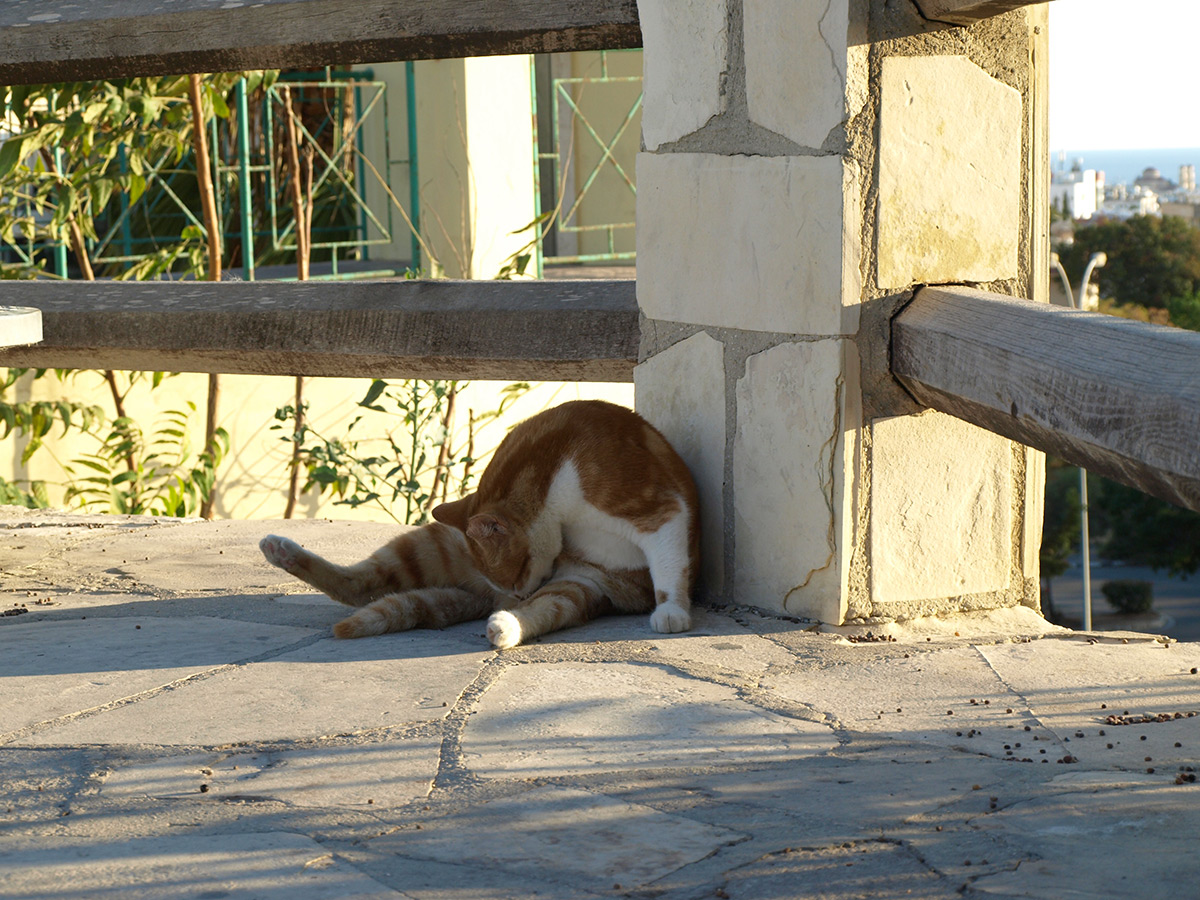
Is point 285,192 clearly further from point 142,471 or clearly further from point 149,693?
point 149,693

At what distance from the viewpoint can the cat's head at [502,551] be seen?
258 cm

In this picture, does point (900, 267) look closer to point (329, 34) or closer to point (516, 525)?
point (516, 525)

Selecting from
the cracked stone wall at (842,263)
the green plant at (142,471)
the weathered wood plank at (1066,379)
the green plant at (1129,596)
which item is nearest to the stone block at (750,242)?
the cracked stone wall at (842,263)

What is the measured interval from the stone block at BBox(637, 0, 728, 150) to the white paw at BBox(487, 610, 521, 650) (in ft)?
3.59

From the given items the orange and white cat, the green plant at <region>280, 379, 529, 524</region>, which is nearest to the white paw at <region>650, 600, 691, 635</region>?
the orange and white cat

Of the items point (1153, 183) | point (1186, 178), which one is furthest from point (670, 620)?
point (1186, 178)

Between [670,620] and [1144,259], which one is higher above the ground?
[1144,259]

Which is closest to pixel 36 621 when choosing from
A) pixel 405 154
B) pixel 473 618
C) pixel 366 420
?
pixel 473 618

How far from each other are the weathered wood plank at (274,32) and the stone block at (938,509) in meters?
1.11

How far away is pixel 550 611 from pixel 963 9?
1359 mm

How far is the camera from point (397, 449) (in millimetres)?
5012

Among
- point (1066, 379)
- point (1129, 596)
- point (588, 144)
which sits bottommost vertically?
point (1129, 596)

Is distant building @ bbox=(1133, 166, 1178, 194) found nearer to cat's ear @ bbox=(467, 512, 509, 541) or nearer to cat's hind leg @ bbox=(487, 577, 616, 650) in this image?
cat's hind leg @ bbox=(487, 577, 616, 650)

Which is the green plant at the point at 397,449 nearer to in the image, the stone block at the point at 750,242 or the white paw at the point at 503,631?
the stone block at the point at 750,242
